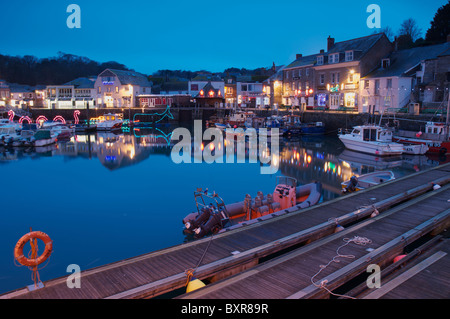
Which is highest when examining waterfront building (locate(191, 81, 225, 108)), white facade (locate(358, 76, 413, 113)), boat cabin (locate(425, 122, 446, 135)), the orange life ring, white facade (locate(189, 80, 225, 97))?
white facade (locate(189, 80, 225, 97))

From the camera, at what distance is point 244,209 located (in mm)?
14000

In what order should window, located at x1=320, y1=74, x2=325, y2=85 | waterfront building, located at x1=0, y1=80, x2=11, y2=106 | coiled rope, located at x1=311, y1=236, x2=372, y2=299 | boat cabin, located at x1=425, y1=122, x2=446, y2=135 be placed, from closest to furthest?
coiled rope, located at x1=311, y1=236, x2=372, y2=299 < boat cabin, located at x1=425, y1=122, x2=446, y2=135 < window, located at x1=320, y1=74, x2=325, y2=85 < waterfront building, located at x1=0, y1=80, x2=11, y2=106

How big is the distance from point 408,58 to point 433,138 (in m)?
13.9

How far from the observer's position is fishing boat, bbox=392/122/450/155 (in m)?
29.8

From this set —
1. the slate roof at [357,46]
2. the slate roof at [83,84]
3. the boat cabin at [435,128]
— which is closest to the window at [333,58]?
the slate roof at [357,46]

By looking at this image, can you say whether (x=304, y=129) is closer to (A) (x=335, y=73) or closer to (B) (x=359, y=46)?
(A) (x=335, y=73)

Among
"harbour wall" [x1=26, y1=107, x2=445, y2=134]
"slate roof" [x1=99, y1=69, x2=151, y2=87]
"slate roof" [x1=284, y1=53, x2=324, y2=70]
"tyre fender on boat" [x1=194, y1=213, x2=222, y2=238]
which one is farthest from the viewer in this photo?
"slate roof" [x1=99, y1=69, x2=151, y2=87]

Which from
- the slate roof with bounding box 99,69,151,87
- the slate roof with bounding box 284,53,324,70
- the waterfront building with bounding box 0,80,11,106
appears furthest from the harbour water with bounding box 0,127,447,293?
the waterfront building with bounding box 0,80,11,106

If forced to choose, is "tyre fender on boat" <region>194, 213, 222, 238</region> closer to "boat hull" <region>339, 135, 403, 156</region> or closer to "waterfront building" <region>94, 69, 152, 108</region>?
"boat hull" <region>339, 135, 403, 156</region>

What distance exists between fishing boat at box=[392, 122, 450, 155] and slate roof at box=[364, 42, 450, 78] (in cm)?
930

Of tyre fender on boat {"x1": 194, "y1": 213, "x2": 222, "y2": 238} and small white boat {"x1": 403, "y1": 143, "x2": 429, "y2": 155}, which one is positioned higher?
small white boat {"x1": 403, "y1": 143, "x2": 429, "y2": 155}

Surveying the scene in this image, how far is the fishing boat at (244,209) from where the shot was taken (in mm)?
12086

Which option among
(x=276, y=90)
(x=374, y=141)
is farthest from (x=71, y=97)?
(x=374, y=141)

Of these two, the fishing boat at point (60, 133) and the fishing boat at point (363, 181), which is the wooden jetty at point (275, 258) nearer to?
the fishing boat at point (363, 181)
